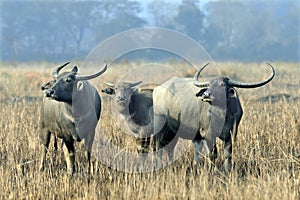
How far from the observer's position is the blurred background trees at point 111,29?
210 ft

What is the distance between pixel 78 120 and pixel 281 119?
410 centimetres

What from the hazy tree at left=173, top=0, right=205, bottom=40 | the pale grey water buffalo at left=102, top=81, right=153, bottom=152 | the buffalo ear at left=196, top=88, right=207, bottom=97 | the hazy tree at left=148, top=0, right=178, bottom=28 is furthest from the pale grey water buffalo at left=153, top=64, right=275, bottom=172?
the hazy tree at left=148, top=0, right=178, bottom=28

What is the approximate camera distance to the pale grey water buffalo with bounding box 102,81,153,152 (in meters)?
7.36

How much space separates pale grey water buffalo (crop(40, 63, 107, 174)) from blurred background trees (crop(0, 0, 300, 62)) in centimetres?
5192

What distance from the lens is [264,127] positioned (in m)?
8.16

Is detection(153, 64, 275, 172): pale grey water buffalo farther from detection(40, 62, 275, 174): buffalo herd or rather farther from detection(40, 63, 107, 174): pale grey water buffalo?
detection(40, 63, 107, 174): pale grey water buffalo

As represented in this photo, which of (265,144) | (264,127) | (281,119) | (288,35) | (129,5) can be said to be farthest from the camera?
(288,35)

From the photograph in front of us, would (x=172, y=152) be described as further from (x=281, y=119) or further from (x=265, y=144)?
(x=281, y=119)

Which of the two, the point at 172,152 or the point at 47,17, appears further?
the point at 47,17

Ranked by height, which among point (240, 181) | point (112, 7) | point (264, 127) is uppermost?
point (112, 7)

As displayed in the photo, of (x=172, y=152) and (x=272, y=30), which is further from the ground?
(x=272, y=30)

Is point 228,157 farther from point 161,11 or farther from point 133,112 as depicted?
point 161,11

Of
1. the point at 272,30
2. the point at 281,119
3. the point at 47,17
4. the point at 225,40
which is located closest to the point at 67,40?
the point at 47,17

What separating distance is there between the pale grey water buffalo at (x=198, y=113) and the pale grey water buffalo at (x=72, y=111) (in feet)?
3.27
